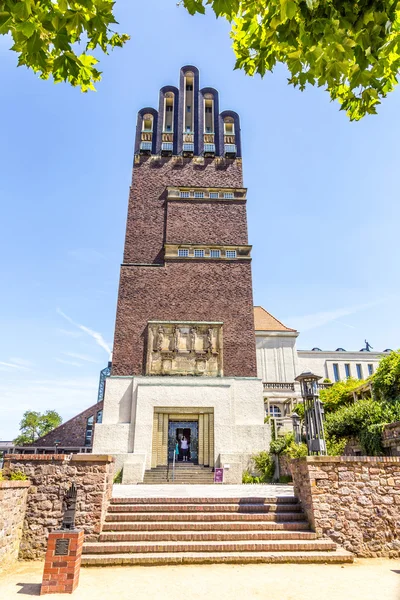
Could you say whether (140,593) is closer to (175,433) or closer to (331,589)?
(331,589)

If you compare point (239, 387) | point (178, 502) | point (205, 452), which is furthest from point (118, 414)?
point (178, 502)

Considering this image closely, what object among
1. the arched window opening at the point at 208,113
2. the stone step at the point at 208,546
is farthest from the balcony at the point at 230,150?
the stone step at the point at 208,546

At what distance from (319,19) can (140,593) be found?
724 cm

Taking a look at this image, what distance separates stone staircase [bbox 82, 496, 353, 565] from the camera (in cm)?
683

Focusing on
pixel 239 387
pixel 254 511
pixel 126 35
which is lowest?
pixel 254 511

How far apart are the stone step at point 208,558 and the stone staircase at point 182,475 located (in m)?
9.66

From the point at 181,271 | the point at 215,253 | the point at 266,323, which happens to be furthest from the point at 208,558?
the point at 266,323

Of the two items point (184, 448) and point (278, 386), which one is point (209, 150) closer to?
point (278, 386)

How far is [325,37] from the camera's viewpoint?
3.12 metres

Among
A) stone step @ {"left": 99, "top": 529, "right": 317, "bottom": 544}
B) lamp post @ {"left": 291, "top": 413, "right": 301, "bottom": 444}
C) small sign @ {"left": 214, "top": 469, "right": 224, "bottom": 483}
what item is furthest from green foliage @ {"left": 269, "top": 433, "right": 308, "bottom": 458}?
stone step @ {"left": 99, "top": 529, "right": 317, "bottom": 544}

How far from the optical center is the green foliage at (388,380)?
15695 millimetres

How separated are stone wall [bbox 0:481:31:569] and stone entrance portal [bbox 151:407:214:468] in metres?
10.8

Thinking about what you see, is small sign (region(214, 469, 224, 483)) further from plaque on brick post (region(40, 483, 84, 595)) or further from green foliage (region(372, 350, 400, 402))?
plaque on brick post (region(40, 483, 84, 595))

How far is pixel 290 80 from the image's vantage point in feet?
12.8
